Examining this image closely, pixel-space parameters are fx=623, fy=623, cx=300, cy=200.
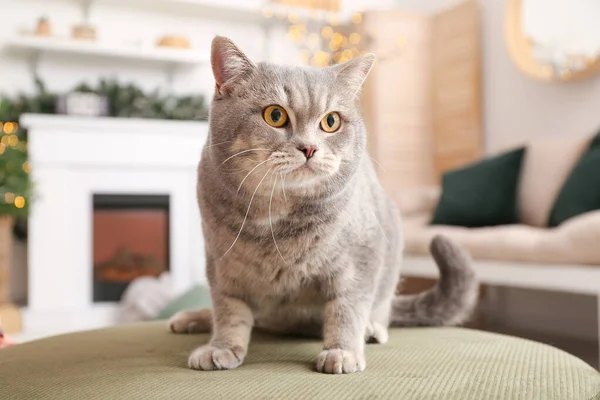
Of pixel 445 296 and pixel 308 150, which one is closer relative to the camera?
pixel 308 150

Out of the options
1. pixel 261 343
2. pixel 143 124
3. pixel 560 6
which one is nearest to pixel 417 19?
pixel 560 6

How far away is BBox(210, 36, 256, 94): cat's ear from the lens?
1.04 metres

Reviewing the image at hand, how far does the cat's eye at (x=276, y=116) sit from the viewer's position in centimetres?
99

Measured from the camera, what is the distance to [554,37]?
3533 mm

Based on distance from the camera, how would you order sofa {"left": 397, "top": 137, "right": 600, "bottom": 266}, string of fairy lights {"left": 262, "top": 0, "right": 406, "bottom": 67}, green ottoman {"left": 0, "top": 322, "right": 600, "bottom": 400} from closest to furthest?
1. green ottoman {"left": 0, "top": 322, "right": 600, "bottom": 400}
2. sofa {"left": 397, "top": 137, "right": 600, "bottom": 266}
3. string of fairy lights {"left": 262, "top": 0, "right": 406, "bottom": 67}

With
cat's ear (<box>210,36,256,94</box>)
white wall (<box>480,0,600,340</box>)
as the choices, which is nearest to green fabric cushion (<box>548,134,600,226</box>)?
white wall (<box>480,0,600,340</box>)

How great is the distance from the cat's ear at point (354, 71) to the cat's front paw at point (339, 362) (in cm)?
46

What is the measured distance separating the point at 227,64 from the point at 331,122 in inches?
7.9

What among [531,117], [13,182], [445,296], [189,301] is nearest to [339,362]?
[445,296]

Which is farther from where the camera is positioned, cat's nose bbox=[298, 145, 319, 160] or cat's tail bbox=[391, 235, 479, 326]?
cat's tail bbox=[391, 235, 479, 326]

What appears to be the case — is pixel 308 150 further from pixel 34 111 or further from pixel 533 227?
pixel 34 111

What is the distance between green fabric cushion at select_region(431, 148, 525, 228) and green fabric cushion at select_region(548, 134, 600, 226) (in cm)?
31

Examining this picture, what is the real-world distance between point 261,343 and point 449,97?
11.5 ft

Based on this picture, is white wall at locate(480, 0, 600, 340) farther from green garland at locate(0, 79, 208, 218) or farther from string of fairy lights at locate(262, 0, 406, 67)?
green garland at locate(0, 79, 208, 218)
